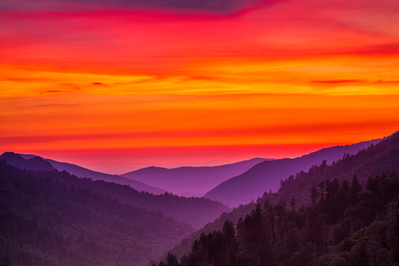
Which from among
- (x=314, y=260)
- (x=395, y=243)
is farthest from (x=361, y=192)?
(x=395, y=243)

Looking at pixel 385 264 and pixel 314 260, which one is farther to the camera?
pixel 314 260

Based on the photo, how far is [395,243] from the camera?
142 meters

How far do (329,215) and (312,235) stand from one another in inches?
641

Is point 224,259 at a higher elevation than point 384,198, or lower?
lower

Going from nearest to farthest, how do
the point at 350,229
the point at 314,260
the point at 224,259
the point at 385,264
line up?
1. the point at 385,264
2. the point at 314,260
3. the point at 350,229
4. the point at 224,259

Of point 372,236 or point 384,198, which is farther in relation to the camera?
point 384,198

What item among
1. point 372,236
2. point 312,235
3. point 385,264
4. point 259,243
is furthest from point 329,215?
point 385,264

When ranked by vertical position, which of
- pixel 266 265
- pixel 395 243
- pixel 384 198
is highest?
pixel 384 198

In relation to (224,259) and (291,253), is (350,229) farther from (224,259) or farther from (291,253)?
(224,259)

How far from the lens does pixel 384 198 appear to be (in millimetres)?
192375

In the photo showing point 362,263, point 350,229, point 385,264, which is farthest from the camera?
point 350,229

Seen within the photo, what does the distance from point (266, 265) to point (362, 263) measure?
49059 millimetres

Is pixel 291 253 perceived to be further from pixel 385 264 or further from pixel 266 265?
pixel 385 264

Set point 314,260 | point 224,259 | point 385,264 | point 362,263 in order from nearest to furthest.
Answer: point 385,264 → point 362,263 → point 314,260 → point 224,259
